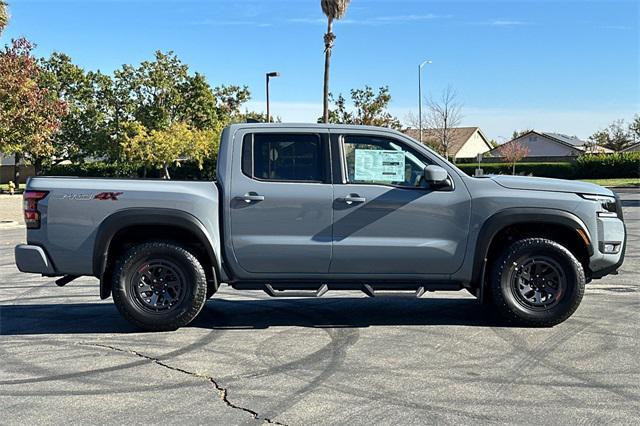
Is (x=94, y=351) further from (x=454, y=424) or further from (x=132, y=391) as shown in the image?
(x=454, y=424)

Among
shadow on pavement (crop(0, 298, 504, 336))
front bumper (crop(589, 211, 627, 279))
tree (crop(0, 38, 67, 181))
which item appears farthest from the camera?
tree (crop(0, 38, 67, 181))

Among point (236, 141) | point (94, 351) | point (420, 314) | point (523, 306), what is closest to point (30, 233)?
point (94, 351)

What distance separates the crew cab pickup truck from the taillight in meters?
0.01

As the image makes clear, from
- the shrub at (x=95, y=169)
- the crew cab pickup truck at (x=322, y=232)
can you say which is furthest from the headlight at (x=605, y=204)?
the shrub at (x=95, y=169)

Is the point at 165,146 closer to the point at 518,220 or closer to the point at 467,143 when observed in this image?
the point at 518,220

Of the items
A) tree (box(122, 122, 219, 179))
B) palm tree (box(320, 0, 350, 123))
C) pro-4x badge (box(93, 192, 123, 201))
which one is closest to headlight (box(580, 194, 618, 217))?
pro-4x badge (box(93, 192, 123, 201))

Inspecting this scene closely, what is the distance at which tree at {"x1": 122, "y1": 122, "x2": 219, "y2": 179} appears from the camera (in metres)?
44.7

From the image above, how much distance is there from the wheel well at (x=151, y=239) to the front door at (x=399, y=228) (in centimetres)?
128

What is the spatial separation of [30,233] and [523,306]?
15.7ft

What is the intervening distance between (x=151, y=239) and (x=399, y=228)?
7.95 ft

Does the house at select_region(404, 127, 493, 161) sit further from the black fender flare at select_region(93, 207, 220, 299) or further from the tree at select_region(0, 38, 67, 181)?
the black fender flare at select_region(93, 207, 220, 299)

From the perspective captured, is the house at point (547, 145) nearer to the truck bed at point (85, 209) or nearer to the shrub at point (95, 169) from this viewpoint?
the shrub at point (95, 169)

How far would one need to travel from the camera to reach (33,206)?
614 centimetres

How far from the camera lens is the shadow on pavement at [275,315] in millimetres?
6625
